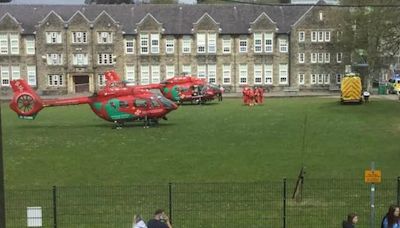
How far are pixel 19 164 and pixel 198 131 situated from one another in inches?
578

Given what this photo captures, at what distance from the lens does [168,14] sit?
97188mm

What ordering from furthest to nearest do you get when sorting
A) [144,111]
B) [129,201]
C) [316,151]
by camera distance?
[144,111] → [316,151] → [129,201]

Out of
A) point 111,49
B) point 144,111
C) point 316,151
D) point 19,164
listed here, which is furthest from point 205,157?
point 111,49

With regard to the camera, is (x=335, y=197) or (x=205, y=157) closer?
(x=335, y=197)

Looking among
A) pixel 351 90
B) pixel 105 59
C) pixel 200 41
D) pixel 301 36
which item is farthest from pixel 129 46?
pixel 351 90

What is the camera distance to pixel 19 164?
31.6 metres

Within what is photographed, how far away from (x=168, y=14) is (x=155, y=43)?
213 inches

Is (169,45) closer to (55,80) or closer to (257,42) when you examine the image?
(257,42)

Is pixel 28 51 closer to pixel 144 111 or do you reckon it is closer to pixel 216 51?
pixel 216 51

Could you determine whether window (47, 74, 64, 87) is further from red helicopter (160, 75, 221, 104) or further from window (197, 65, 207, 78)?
red helicopter (160, 75, 221, 104)

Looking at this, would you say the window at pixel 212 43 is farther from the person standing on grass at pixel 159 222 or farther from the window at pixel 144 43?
the person standing on grass at pixel 159 222

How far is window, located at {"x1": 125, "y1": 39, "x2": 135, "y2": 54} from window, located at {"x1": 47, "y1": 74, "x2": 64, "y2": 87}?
10.4 meters

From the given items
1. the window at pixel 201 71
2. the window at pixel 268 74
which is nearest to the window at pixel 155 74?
the window at pixel 201 71

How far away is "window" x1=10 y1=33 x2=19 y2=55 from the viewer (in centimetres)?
9398
